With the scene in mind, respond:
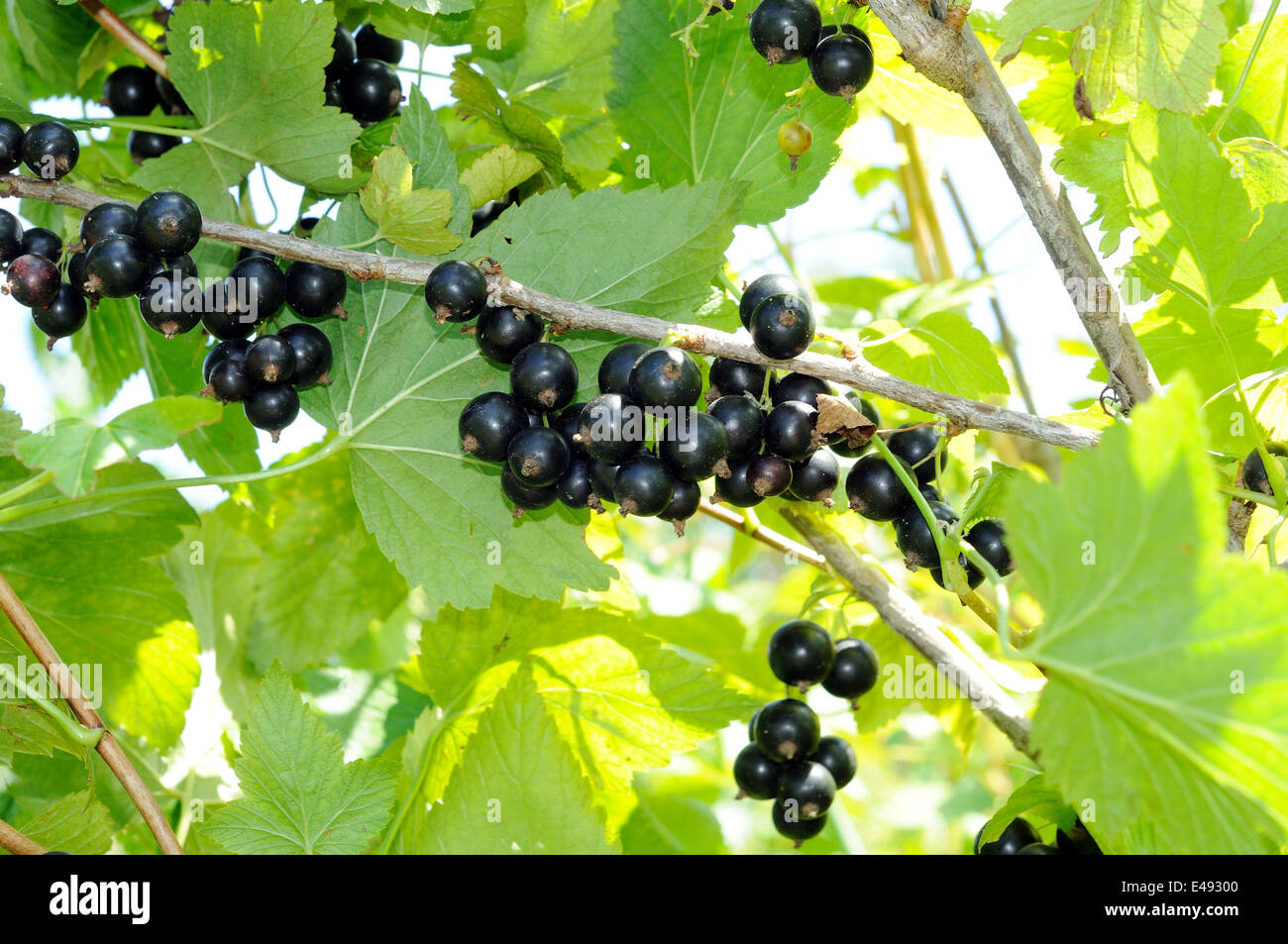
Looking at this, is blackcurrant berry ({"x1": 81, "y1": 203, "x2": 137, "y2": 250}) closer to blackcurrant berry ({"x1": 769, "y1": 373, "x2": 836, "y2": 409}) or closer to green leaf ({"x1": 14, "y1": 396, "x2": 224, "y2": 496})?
green leaf ({"x1": 14, "y1": 396, "x2": 224, "y2": 496})

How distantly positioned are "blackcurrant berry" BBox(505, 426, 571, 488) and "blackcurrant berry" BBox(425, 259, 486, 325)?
0.41 ft

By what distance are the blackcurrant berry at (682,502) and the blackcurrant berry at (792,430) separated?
0.08 meters

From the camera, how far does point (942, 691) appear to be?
1234 millimetres

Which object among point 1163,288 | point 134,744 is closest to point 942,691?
point 1163,288

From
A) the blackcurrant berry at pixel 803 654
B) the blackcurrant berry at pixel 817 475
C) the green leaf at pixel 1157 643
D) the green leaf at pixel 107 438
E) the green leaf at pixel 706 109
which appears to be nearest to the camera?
the green leaf at pixel 1157 643

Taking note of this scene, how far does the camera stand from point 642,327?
91 centimetres

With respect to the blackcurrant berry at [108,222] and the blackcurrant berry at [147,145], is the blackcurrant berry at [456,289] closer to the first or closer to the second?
the blackcurrant berry at [108,222]

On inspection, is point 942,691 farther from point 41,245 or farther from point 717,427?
point 41,245

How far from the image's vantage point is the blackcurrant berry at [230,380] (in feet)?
3.17

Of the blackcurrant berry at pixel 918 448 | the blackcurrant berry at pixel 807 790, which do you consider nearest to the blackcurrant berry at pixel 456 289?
the blackcurrant berry at pixel 918 448

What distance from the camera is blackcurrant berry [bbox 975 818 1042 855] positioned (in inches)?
38.5

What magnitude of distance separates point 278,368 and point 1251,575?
811 mm

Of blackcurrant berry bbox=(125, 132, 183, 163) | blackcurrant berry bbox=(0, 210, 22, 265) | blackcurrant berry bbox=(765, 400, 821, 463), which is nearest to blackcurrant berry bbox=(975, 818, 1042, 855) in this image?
blackcurrant berry bbox=(765, 400, 821, 463)
